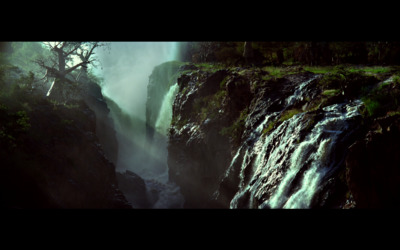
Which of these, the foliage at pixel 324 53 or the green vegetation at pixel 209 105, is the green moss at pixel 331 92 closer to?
the green vegetation at pixel 209 105

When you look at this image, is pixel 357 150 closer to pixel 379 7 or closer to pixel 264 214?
pixel 379 7

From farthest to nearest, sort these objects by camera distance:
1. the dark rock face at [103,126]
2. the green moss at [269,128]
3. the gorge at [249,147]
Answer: the dark rock face at [103,126], the green moss at [269,128], the gorge at [249,147]

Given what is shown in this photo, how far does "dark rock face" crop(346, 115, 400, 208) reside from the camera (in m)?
5.87

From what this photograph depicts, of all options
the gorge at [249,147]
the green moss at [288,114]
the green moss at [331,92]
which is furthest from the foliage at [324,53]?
the green moss at [288,114]

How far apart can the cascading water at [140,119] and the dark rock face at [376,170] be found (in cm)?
1845

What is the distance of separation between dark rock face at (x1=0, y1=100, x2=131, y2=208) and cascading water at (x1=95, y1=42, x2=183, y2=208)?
877 cm

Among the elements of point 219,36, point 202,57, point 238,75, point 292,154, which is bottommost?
point 292,154

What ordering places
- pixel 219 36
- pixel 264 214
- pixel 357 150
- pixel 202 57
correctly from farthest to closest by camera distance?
pixel 202 57
pixel 357 150
pixel 219 36
pixel 264 214

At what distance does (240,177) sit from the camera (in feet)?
44.0

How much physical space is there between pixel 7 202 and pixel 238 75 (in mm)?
14899

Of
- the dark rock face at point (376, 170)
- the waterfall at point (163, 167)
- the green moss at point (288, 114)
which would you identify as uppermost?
the green moss at point (288, 114)

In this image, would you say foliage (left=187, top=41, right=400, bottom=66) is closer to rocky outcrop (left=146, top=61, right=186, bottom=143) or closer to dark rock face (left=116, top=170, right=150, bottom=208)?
rocky outcrop (left=146, top=61, right=186, bottom=143)

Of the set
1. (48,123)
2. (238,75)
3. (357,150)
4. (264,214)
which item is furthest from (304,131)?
(48,123)

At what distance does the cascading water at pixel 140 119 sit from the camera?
2690cm
